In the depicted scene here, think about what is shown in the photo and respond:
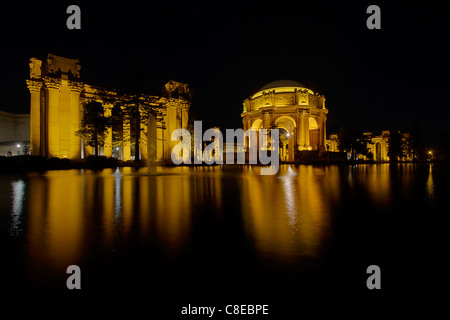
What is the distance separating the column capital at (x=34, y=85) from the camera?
30.0 metres

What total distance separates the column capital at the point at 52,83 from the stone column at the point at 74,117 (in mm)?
1227

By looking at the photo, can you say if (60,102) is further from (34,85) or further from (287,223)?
(287,223)

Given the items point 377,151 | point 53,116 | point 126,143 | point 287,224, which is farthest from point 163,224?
point 377,151

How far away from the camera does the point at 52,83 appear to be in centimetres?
3055

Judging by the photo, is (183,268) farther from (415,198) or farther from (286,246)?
(415,198)

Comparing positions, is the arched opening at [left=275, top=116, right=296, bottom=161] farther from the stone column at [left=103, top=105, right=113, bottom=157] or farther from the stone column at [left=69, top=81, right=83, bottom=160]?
the stone column at [left=69, top=81, right=83, bottom=160]

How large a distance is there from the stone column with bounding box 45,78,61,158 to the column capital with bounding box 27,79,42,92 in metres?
0.92

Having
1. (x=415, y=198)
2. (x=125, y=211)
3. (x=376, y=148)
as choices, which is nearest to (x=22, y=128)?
(x=125, y=211)

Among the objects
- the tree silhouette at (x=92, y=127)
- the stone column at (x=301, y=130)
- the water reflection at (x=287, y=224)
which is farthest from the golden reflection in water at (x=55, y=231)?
the stone column at (x=301, y=130)

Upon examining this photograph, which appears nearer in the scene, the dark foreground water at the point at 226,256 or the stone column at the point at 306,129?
the dark foreground water at the point at 226,256

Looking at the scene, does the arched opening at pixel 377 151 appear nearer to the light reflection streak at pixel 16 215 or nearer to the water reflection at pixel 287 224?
the water reflection at pixel 287 224

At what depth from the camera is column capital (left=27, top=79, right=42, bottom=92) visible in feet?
98.5

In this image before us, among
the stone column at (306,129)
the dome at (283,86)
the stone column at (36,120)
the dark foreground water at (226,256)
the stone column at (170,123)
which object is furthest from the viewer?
the dome at (283,86)

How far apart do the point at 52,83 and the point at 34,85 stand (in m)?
1.87
